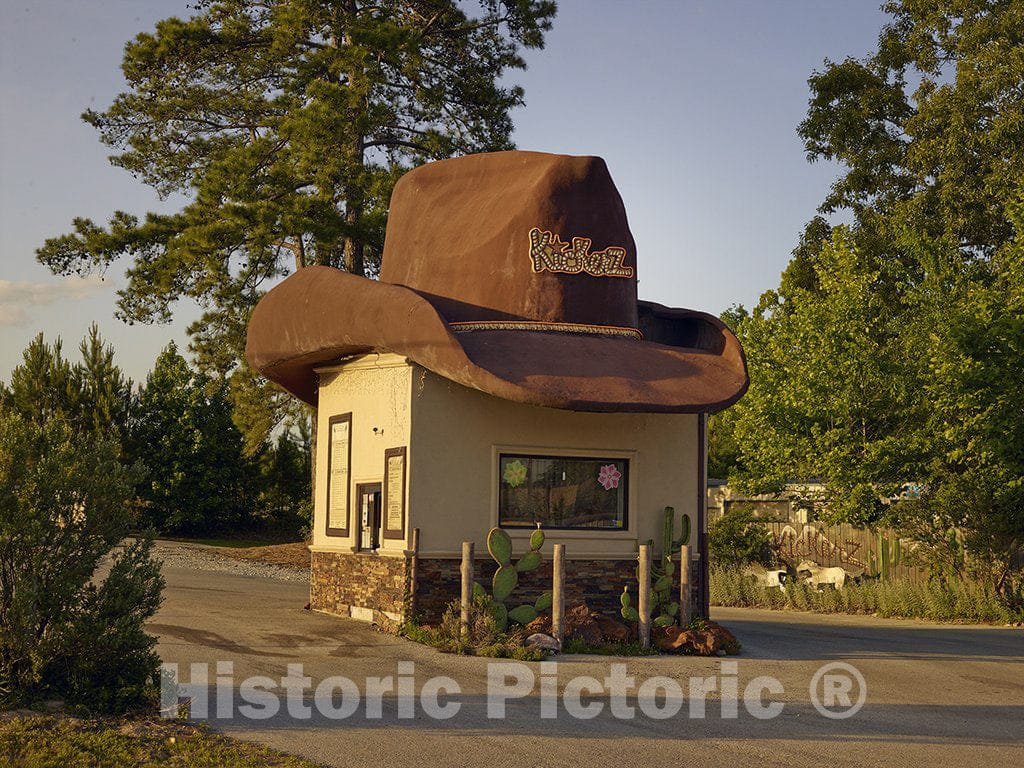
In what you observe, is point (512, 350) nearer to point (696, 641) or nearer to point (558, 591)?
point (558, 591)

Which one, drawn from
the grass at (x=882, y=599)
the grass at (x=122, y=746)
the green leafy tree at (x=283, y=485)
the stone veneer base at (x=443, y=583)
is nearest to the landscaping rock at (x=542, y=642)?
the stone veneer base at (x=443, y=583)

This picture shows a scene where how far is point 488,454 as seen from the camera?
15.9 metres

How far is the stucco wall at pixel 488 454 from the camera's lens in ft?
51.6

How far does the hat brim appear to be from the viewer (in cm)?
1438

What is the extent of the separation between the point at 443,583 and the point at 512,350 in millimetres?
3412

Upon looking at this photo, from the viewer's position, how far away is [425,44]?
3353 cm

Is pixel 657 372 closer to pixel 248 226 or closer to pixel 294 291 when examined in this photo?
pixel 294 291

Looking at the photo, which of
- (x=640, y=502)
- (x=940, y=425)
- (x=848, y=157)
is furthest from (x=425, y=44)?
(x=640, y=502)

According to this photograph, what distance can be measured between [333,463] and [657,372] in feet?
20.2

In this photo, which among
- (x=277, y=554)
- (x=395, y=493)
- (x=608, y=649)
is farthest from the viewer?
(x=277, y=554)

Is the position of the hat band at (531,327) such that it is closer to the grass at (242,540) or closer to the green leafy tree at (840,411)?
the green leafy tree at (840,411)

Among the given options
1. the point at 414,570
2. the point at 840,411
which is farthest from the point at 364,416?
the point at 840,411

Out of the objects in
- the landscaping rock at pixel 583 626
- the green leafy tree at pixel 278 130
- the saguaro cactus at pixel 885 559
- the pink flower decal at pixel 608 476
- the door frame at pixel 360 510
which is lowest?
the landscaping rock at pixel 583 626

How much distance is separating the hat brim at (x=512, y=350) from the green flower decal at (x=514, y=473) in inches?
72.0
